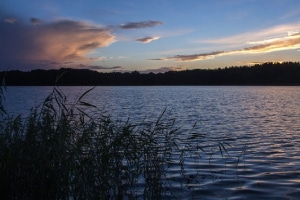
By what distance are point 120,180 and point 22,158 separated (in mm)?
2597

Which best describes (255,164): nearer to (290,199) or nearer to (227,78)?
(290,199)


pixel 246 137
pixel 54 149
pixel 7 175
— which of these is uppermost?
pixel 54 149

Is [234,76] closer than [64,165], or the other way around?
[64,165]

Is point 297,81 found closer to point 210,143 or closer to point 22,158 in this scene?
point 210,143

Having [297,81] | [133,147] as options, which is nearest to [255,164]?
[133,147]

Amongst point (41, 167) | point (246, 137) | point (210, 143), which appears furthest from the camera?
point (246, 137)

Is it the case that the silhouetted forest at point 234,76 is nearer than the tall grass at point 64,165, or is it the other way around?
the tall grass at point 64,165

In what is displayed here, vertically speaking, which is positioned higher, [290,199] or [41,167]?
[41,167]

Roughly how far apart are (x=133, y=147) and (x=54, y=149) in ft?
7.60

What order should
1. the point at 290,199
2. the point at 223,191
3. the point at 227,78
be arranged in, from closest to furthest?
the point at 290,199 < the point at 223,191 < the point at 227,78

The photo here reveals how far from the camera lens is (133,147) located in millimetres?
9758

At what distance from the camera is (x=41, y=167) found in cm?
812

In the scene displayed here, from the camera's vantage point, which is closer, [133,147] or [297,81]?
[133,147]

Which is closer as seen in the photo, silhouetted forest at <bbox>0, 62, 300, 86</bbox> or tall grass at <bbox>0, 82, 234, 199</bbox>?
tall grass at <bbox>0, 82, 234, 199</bbox>
